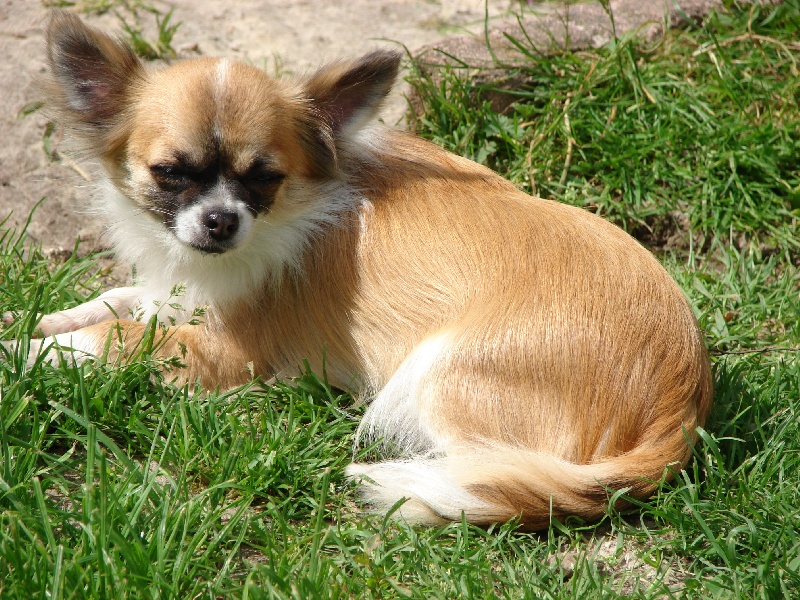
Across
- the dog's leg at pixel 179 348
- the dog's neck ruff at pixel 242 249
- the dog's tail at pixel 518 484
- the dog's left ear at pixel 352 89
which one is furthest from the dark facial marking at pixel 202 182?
the dog's tail at pixel 518 484

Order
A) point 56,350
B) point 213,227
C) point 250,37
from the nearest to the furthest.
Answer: point 213,227 → point 56,350 → point 250,37

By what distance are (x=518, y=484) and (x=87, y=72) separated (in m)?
2.37

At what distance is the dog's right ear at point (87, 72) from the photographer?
137 inches

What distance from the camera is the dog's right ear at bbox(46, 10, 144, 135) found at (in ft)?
11.4

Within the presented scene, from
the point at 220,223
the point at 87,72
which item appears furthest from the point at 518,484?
the point at 87,72

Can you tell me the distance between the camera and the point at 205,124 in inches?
131

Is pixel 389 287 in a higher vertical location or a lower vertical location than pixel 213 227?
lower

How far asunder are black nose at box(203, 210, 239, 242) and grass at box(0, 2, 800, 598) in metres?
0.63

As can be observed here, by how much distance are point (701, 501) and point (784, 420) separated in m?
0.68

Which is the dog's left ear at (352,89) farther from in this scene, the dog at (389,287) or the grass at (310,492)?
the grass at (310,492)

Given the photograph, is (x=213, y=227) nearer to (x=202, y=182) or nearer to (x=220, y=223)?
(x=220, y=223)

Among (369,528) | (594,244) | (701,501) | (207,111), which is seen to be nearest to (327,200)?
(207,111)

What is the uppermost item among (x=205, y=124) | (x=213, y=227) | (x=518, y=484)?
(x=205, y=124)

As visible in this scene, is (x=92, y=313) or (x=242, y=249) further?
(x=92, y=313)
